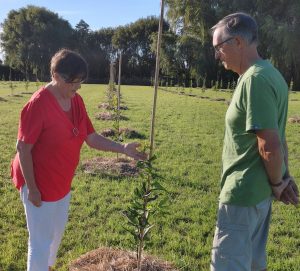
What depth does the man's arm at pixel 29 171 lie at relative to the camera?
111 inches

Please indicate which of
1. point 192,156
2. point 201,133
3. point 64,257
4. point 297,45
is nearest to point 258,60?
point 64,257

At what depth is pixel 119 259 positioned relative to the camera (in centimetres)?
388

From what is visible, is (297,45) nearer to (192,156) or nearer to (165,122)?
(165,122)

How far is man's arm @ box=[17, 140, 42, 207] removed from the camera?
2832 millimetres

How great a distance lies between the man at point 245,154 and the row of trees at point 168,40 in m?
28.6

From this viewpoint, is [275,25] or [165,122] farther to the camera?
[275,25]

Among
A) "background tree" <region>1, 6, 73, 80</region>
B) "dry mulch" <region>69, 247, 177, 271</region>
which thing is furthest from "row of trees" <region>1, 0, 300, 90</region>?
"dry mulch" <region>69, 247, 177, 271</region>

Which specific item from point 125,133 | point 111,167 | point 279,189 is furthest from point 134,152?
point 125,133

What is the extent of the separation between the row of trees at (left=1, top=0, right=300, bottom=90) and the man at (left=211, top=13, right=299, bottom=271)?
1125 inches

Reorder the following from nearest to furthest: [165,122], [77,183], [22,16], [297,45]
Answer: [77,183], [165,122], [297,45], [22,16]

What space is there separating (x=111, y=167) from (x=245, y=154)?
5.42 m

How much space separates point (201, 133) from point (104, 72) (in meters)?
52.1

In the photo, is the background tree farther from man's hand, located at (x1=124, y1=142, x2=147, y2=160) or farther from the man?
the man

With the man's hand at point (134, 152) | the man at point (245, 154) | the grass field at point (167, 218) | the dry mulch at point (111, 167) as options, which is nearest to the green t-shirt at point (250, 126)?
the man at point (245, 154)
